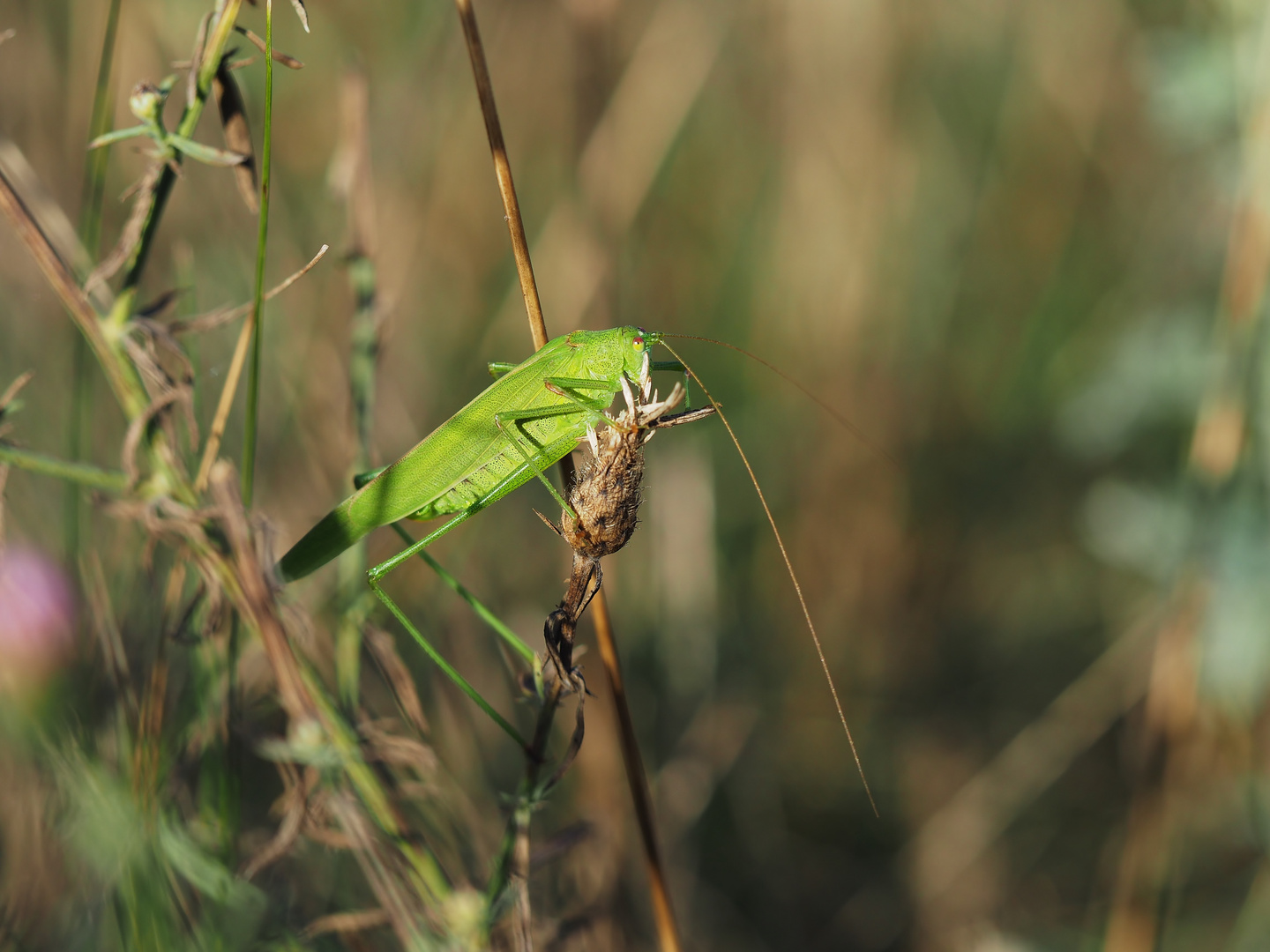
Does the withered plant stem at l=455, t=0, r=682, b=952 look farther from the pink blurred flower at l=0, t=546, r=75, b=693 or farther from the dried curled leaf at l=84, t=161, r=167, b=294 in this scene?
the pink blurred flower at l=0, t=546, r=75, b=693

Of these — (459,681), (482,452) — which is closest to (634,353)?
(482,452)

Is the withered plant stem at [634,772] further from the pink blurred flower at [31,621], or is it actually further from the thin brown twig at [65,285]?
the pink blurred flower at [31,621]

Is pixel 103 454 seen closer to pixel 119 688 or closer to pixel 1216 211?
pixel 119 688

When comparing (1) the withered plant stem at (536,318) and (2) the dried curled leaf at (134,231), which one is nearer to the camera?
(2) the dried curled leaf at (134,231)

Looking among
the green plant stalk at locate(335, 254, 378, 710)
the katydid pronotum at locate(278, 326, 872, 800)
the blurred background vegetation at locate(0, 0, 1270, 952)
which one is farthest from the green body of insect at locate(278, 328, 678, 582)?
the blurred background vegetation at locate(0, 0, 1270, 952)

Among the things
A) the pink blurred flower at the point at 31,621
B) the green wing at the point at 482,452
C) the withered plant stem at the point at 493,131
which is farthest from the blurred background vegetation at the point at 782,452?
the withered plant stem at the point at 493,131

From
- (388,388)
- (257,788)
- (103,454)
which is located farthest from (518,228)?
(103,454)
